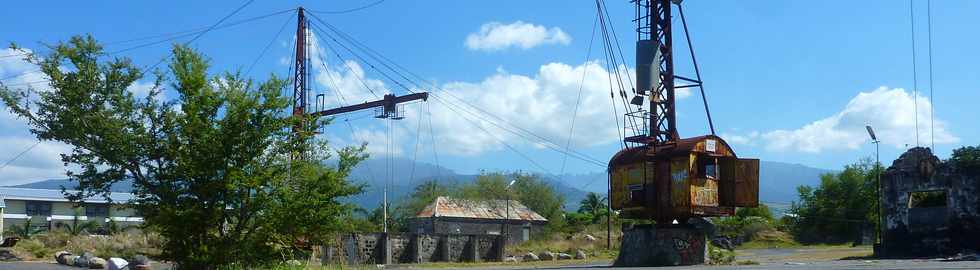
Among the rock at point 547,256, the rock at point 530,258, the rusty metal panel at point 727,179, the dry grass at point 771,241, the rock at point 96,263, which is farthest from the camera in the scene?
the dry grass at point 771,241

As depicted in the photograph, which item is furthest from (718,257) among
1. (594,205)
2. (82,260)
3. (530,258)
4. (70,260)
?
(594,205)

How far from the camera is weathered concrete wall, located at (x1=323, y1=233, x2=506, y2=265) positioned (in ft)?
154

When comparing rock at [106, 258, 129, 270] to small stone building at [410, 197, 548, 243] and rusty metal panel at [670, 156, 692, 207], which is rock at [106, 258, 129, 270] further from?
small stone building at [410, 197, 548, 243]

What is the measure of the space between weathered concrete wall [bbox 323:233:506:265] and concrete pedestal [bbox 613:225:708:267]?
16914 millimetres

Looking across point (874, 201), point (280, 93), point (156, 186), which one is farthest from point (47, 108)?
point (874, 201)

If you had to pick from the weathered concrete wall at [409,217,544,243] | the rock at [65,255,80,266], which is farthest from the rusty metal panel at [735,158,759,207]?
the weathered concrete wall at [409,217,544,243]

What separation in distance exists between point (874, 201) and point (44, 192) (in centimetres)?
7403

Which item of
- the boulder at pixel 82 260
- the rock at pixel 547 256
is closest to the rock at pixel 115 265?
the boulder at pixel 82 260

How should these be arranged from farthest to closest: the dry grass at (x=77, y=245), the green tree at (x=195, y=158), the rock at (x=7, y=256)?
the dry grass at (x=77, y=245) → the rock at (x=7, y=256) → the green tree at (x=195, y=158)

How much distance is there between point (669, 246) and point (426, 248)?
21.0 m

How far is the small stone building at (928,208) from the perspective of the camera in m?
36.9

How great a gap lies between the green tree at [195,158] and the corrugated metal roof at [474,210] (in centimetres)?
4949

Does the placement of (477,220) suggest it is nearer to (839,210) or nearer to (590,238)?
(590,238)

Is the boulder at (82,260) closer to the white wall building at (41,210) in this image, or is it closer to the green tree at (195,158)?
the green tree at (195,158)
